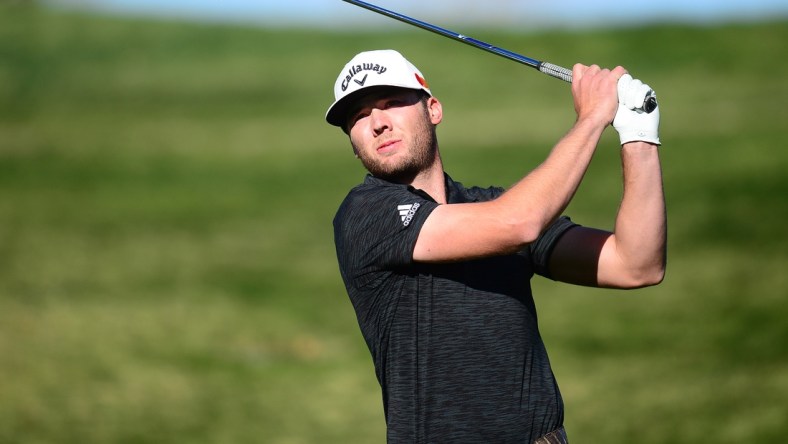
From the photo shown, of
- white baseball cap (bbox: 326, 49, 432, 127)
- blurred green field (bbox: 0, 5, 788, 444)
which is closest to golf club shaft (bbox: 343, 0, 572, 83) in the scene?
white baseball cap (bbox: 326, 49, 432, 127)

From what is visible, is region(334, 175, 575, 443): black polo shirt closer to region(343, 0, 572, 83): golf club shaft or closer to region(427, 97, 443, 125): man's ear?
region(427, 97, 443, 125): man's ear

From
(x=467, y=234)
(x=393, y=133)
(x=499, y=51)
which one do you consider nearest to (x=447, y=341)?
(x=467, y=234)

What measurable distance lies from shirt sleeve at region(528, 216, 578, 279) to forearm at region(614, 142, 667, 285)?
0.88ft

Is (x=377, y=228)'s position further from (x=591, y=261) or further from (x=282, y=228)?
(x=282, y=228)

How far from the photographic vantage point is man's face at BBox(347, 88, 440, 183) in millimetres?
4707

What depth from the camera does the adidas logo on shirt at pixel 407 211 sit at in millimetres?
4410

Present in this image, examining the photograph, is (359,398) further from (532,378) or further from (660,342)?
(532,378)

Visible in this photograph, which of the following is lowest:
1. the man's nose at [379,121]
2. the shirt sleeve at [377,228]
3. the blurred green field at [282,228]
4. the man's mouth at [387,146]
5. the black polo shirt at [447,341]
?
the black polo shirt at [447,341]

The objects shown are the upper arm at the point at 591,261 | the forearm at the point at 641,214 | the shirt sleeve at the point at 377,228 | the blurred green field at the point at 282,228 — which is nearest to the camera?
the shirt sleeve at the point at 377,228

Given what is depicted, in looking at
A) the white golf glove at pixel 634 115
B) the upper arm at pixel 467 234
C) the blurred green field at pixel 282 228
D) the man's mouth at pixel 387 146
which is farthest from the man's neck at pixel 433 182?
the blurred green field at pixel 282 228

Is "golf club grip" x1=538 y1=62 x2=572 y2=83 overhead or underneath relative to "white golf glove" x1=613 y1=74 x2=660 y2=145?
overhead

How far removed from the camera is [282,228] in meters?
21.0

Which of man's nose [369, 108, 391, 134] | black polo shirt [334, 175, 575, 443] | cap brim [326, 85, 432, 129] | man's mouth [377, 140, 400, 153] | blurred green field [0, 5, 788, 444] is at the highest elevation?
blurred green field [0, 5, 788, 444]

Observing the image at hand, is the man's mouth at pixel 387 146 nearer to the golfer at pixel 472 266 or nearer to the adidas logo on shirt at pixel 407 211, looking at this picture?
the golfer at pixel 472 266
